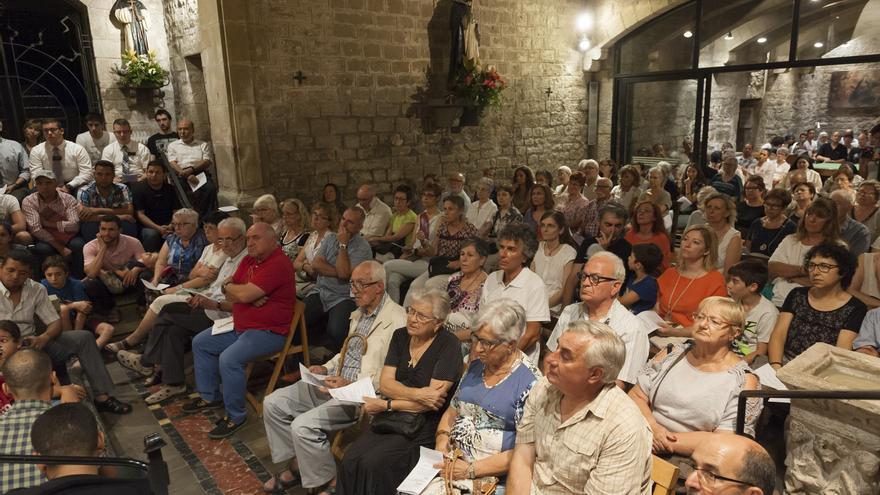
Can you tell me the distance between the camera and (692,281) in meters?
3.67

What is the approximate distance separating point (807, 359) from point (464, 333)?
73.1 inches

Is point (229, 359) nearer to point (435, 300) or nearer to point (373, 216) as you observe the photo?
point (435, 300)

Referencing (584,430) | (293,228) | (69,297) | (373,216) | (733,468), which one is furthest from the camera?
(373,216)

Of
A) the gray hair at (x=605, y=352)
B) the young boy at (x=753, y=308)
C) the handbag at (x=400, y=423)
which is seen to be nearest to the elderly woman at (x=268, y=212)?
the handbag at (x=400, y=423)

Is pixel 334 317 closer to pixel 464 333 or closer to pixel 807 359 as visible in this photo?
pixel 464 333

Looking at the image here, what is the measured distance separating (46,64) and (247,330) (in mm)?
6070

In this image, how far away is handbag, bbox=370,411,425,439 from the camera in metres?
2.72

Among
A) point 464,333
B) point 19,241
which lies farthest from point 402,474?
point 19,241

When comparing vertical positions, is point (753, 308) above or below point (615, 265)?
below

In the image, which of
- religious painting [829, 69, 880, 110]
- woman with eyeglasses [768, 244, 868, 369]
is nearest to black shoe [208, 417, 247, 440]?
woman with eyeglasses [768, 244, 868, 369]

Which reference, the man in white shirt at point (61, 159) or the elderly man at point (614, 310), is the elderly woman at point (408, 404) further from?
the man in white shirt at point (61, 159)

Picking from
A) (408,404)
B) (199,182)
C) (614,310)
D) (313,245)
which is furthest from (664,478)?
(199,182)

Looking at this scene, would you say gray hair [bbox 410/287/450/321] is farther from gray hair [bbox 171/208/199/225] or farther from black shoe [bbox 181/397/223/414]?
gray hair [bbox 171/208/199/225]

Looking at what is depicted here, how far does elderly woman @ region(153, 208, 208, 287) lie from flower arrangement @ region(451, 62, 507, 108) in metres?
4.92
